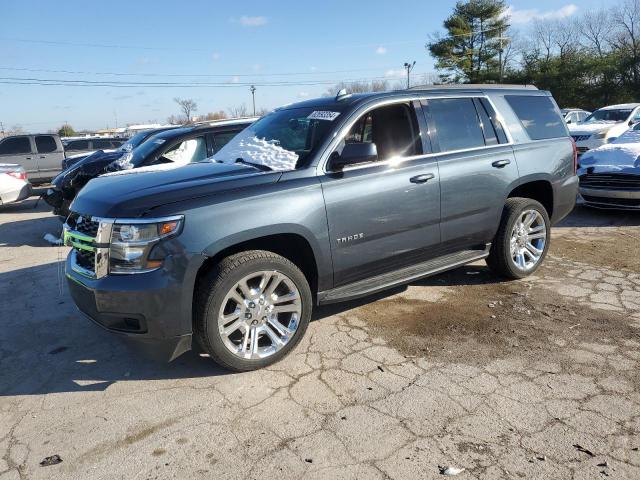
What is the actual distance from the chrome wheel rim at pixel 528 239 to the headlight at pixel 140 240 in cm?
345

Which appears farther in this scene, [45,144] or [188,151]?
[45,144]

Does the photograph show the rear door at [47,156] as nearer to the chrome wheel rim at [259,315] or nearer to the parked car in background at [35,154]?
the parked car in background at [35,154]

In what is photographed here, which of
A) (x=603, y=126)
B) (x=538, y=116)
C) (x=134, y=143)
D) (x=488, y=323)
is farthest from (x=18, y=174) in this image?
(x=603, y=126)

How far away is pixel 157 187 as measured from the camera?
345 centimetres

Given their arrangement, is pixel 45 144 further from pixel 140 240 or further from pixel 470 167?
pixel 470 167

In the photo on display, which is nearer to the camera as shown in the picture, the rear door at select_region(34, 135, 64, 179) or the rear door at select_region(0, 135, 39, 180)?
the rear door at select_region(0, 135, 39, 180)

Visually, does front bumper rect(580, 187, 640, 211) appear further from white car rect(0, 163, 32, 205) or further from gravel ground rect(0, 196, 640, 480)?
white car rect(0, 163, 32, 205)

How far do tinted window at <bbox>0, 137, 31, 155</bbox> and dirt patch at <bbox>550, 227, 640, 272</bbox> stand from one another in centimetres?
1495

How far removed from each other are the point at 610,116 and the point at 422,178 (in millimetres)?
15786

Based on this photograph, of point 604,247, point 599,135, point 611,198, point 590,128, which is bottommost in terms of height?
point 604,247

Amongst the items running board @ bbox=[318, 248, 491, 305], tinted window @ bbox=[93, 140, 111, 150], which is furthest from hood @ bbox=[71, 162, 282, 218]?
tinted window @ bbox=[93, 140, 111, 150]

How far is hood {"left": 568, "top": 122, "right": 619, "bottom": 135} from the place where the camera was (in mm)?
14977

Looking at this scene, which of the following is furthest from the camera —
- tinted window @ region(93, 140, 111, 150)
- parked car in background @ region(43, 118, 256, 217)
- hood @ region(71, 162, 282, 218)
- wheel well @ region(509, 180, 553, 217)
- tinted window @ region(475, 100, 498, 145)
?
tinted window @ region(93, 140, 111, 150)

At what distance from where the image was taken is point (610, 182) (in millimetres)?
7988
